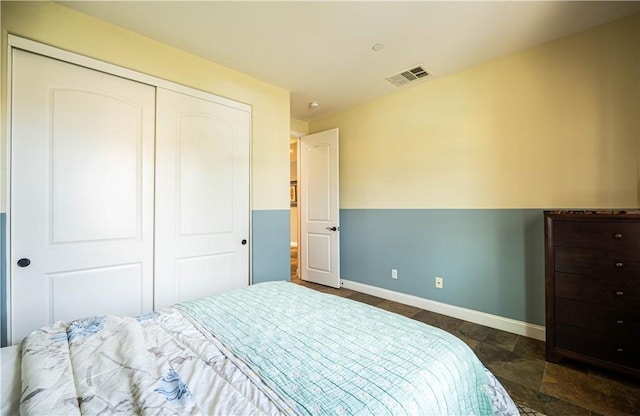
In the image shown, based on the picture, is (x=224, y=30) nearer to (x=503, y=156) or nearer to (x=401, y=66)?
(x=401, y=66)

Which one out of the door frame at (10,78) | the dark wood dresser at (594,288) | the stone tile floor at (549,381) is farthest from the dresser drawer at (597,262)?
the door frame at (10,78)

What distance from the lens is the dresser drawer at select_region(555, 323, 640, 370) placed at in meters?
1.71

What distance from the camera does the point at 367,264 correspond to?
3598 mm

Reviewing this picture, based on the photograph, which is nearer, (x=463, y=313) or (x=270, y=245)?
(x=463, y=313)

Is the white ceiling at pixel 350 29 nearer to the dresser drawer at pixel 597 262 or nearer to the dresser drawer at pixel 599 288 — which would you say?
the dresser drawer at pixel 597 262

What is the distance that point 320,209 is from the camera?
3.94 meters

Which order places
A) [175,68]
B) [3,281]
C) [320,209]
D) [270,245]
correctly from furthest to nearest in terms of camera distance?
[320,209], [270,245], [175,68], [3,281]

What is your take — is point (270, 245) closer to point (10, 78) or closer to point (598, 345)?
point (10, 78)

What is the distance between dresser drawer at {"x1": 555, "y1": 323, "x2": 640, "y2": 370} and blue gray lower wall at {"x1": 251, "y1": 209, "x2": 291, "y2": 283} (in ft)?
7.80

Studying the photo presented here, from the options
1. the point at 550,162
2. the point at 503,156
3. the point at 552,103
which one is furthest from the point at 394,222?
the point at 552,103

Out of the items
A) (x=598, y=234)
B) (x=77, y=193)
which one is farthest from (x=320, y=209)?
(x=598, y=234)

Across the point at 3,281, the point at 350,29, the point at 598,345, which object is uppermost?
the point at 350,29

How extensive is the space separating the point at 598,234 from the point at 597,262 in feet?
0.61

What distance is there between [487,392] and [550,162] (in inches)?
81.9
